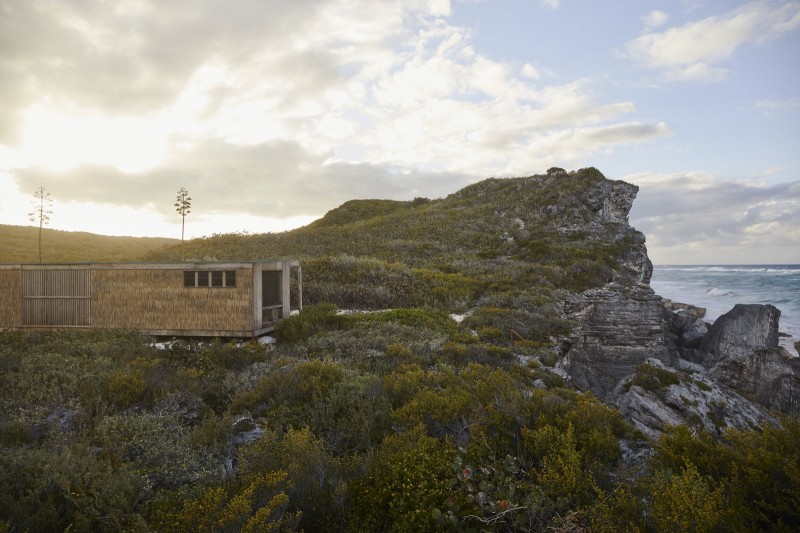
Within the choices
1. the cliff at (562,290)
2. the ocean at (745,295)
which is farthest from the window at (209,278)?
the ocean at (745,295)

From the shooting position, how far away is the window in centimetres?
1416

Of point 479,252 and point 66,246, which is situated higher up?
point 66,246

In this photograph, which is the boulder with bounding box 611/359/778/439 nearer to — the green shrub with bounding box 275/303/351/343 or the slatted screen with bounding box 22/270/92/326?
the green shrub with bounding box 275/303/351/343

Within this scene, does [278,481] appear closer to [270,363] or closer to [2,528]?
[2,528]

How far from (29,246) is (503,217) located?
57.2m

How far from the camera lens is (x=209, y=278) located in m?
14.2

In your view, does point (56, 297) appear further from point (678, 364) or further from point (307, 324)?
point (678, 364)

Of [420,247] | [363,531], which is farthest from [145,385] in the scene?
[420,247]

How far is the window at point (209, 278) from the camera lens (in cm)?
1416

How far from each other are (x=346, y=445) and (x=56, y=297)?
13093mm

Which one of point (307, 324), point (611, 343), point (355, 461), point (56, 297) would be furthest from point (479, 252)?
point (355, 461)

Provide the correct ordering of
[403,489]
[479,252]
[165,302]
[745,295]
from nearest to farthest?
[403,489] < [165,302] < [479,252] < [745,295]

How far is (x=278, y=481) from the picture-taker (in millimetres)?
4715

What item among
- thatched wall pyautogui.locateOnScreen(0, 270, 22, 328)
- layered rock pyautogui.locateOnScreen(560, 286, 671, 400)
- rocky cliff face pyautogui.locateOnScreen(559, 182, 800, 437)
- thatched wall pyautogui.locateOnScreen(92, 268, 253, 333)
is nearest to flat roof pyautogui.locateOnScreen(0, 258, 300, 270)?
thatched wall pyautogui.locateOnScreen(92, 268, 253, 333)
